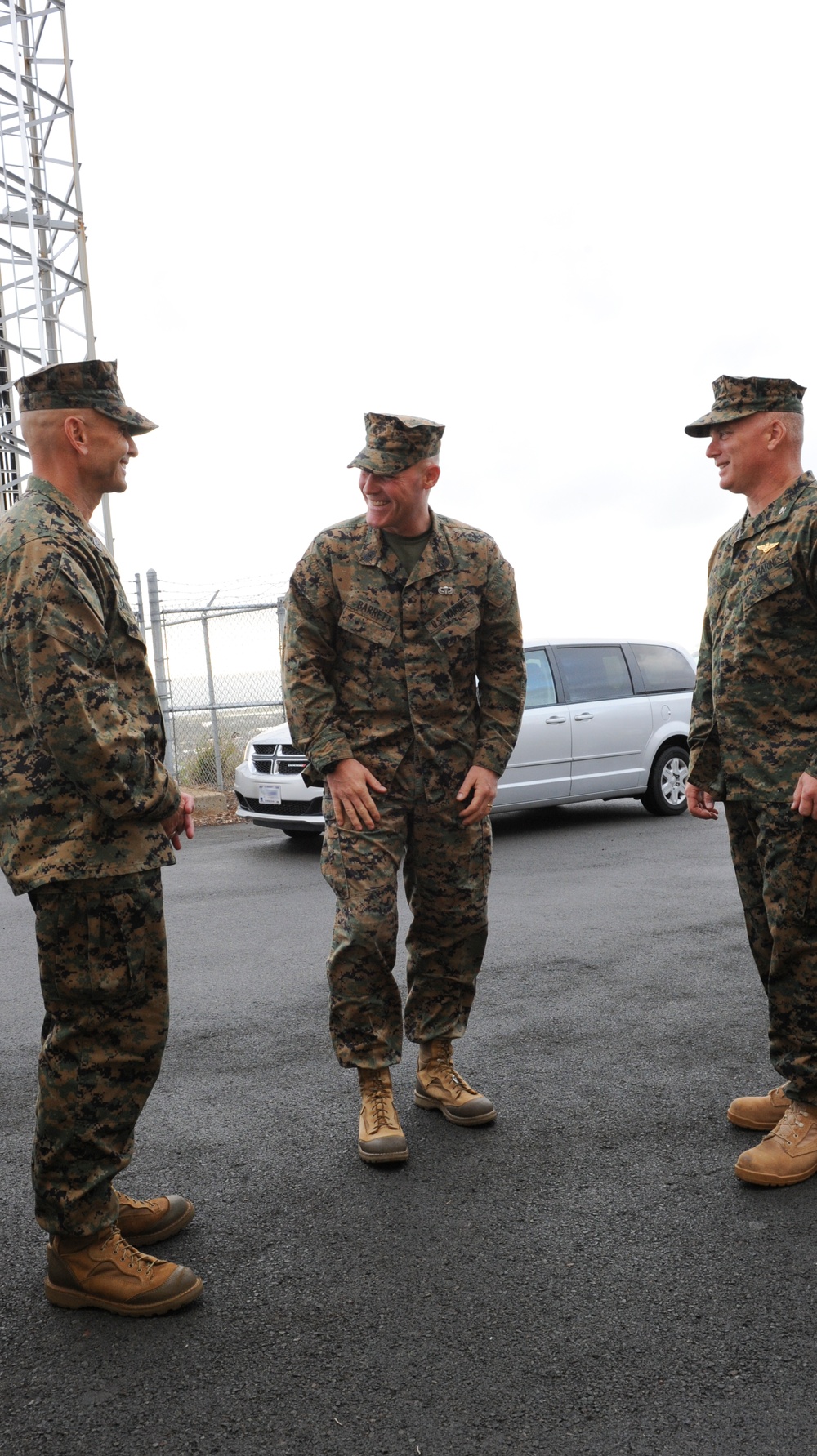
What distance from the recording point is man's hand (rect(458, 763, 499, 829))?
3.67 metres

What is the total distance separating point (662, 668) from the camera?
11594 mm

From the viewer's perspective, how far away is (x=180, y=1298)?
270 centimetres

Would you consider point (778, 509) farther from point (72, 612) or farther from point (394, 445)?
point (72, 612)

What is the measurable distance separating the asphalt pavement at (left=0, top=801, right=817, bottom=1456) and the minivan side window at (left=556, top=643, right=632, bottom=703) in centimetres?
560

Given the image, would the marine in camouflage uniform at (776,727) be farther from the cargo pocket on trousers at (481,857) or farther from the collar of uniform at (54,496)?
the collar of uniform at (54,496)

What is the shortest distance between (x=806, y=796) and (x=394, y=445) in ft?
5.10

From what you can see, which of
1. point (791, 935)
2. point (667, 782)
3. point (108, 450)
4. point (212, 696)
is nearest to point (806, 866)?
point (791, 935)

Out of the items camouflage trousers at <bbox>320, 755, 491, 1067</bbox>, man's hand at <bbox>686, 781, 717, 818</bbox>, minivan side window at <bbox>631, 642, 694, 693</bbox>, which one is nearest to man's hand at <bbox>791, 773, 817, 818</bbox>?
man's hand at <bbox>686, 781, 717, 818</bbox>

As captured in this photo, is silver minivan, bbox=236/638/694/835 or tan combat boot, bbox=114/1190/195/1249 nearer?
tan combat boot, bbox=114/1190/195/1249

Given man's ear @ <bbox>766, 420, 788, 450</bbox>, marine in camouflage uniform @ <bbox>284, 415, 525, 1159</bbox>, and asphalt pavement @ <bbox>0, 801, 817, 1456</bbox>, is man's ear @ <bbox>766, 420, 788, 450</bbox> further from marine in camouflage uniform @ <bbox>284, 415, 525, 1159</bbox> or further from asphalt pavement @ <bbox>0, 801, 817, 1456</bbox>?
asphalt pavement @ <bbox>0, 801, 817, 1456</bbox>

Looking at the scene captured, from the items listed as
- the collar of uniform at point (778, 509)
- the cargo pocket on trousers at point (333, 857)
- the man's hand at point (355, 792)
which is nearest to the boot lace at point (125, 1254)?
the cargo pocket on trousers at point (333, 857)

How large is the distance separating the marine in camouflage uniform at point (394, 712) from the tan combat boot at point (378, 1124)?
41mm

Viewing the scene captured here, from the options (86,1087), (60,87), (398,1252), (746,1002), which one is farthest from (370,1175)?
(60,87)

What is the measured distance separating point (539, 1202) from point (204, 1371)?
1.05 metres
